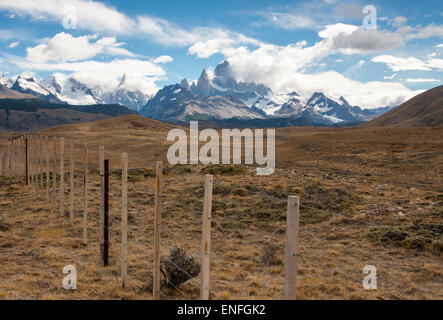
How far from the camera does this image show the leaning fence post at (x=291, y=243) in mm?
4812

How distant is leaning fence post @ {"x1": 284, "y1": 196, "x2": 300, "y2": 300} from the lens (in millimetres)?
4812

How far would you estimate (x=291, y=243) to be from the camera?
495cm

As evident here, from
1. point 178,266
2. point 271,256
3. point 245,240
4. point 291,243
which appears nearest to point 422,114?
point 245,240

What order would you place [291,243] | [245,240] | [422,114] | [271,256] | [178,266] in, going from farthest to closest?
1. [422,114]
2. [245,240]
3. [271,256]
4. [178,266]
5. [291,243]

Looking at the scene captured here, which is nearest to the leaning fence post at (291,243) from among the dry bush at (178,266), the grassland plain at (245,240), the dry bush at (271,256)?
the grassland plain at (245,240)

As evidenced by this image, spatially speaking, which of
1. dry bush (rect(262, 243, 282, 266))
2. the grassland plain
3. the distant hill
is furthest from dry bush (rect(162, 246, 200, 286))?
the distant hill

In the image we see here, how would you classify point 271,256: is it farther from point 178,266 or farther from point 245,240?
point 178,266

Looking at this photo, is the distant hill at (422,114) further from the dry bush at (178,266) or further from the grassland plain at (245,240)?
the dry bush at (178,266)

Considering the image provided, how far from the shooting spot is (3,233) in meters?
13.6

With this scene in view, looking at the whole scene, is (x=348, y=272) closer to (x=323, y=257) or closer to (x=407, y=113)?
(x=323, y=257)

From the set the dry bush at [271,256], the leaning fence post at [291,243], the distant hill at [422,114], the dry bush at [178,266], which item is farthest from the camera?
the distant hill at [422,114]

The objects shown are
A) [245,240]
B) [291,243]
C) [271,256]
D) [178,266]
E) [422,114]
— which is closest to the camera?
[291,243]
